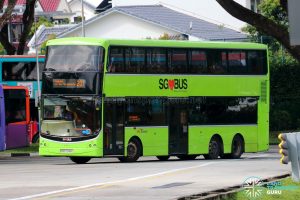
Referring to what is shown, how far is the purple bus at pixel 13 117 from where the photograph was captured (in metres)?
40.1

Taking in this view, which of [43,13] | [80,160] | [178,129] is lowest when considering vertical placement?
[80,160]

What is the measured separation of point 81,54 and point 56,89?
1.39 meters

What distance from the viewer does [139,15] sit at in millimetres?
76062

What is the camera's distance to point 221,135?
36375mm

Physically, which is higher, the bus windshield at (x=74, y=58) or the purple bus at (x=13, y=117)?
the bus windshield at (x=74, y=58)

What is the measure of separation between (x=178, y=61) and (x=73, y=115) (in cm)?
442

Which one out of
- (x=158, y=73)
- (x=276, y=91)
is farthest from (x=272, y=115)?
(x=158, y=73)

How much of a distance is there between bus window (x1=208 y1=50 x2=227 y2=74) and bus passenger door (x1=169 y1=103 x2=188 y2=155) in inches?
68.9

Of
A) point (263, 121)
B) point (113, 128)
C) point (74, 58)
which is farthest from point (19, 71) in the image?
point (74, 58)

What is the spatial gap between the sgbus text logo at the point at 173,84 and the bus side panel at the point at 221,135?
1625 mm

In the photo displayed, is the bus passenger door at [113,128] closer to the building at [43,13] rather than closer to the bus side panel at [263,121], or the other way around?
the bus side panel at [263,121]

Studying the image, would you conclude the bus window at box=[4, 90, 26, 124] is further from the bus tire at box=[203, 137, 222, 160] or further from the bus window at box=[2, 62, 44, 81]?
the bus tire at box=[203, 137, 222, 160]

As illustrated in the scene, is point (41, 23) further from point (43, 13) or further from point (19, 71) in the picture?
point (19, 71)
